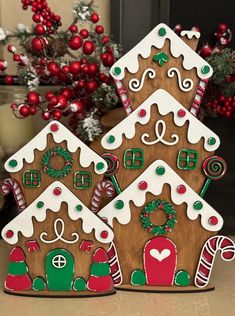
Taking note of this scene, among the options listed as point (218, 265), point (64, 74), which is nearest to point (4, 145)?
point (64, 74)

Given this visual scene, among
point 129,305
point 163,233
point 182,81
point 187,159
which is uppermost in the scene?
point 182,81

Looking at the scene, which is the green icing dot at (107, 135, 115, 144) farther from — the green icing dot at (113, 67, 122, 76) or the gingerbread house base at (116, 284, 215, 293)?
the gingerbread house base at (116, 284, 215, 293)

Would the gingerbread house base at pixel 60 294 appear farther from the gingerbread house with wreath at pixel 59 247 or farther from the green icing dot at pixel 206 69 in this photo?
the green icing dot at pixel 206 69

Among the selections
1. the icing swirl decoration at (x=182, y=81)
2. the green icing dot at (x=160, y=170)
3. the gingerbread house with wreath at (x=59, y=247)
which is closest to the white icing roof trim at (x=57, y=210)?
the gingerbread house with wreath at (x=59, y=247)

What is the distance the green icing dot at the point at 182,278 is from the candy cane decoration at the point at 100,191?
0.51 feet

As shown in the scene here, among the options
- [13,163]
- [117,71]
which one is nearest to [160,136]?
[117,71]

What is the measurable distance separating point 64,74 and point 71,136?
0.15 metres

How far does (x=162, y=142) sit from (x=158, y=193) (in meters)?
0.07

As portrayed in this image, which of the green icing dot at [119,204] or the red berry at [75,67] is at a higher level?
the red berry at [75,67]

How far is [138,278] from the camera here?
0.71m

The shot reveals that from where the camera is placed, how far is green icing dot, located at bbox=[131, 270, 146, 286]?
27.6 inches

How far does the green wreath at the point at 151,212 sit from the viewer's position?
0.68 m

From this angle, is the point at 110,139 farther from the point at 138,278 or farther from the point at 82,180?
the point at 138,278

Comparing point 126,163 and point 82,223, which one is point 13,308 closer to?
point 82,223
